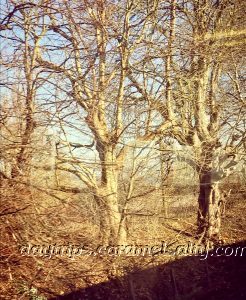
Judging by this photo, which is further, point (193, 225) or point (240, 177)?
point (240, 177)

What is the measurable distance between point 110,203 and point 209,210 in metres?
4.40

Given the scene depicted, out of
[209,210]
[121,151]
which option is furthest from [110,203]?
[209,210]

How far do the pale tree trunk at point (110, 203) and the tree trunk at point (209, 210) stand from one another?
3733mm

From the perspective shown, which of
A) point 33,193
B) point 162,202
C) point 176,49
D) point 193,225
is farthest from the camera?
point 193,225

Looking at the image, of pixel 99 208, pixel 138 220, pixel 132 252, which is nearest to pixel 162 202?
pixel 138 220

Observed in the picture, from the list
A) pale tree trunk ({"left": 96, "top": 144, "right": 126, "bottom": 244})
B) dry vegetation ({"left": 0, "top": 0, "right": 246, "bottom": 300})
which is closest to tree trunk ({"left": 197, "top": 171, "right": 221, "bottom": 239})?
dry vegetation ({"left": 0, "top": 0, "right": 246, "bottom": 300})

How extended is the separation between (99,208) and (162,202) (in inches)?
107

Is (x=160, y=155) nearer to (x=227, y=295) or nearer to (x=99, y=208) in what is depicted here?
(x=99, y=208)

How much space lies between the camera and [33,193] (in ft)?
19.1

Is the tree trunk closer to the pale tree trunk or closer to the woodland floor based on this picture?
the woodland floor

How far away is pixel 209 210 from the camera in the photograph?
10852 mm

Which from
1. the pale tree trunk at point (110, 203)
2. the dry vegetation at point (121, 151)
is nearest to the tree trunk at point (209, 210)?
the dry vegetation at point (121, 151)

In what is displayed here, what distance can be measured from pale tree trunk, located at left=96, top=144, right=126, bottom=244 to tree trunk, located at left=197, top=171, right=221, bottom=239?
3733 millimetres

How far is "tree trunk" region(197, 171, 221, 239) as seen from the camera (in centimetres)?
1073
